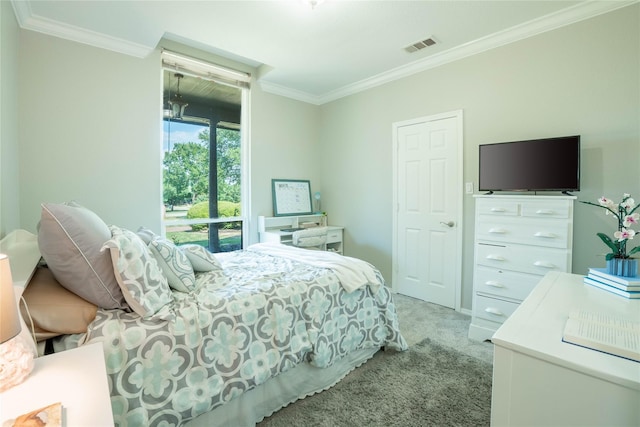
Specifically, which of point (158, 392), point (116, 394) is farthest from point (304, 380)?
point (116, 394)

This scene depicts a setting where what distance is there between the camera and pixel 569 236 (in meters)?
2.23

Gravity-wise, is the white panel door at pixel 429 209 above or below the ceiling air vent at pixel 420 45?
below

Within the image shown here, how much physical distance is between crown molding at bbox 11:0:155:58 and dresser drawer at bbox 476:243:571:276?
368cm

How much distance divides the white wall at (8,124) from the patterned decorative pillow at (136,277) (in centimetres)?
120

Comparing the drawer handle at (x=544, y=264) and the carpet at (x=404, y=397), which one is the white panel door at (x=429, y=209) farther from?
the carpet at (x=404, y=397)

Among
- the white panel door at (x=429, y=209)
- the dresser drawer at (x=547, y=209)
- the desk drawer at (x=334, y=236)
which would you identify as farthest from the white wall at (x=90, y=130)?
the dresser drawer at (x=547, y=209)

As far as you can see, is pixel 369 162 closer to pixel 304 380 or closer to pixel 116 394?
pixel 304 380

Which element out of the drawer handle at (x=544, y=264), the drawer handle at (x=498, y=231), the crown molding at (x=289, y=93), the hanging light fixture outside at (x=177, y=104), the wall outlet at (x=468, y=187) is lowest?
the drawer handle at (x=544, y=264)

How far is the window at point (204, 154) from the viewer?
3354mm

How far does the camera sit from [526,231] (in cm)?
242

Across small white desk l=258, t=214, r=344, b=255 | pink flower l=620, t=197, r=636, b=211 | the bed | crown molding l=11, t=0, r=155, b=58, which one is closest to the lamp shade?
the bed

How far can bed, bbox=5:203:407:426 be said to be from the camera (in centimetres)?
124

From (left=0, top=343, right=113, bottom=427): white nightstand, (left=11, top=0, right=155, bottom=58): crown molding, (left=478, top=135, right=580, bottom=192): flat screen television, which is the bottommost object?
(left=0, top=343, right=113, bottom=427): white nightstand

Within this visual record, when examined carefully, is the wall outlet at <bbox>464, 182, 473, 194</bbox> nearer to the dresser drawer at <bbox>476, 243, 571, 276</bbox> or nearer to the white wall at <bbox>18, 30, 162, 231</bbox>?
the dresser drawer at <bbox>476, 243, 571, 276</bbox>
